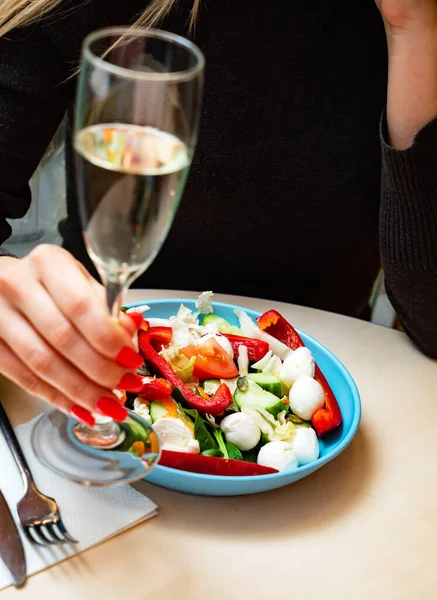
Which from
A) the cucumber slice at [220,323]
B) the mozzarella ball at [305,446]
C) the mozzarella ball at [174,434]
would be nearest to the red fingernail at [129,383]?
the mozzarella ball at [174,434]

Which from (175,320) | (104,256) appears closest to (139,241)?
(104,256)

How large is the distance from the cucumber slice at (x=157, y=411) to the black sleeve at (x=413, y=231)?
0.45 m

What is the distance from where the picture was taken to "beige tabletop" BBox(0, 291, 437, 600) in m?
0.67

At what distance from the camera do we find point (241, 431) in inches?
31.6

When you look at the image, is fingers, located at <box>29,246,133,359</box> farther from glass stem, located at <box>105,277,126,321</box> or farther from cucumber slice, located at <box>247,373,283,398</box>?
cucumber slice, located at <box>247,373,283,398</box>

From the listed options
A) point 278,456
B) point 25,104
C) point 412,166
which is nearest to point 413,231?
point 412,166

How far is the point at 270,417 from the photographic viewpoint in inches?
33.2

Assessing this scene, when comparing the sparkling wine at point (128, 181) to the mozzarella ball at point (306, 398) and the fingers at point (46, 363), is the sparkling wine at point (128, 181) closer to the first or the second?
the fingers at point (46, 363)

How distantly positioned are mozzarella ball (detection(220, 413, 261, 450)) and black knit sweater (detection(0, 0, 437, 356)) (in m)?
0.39

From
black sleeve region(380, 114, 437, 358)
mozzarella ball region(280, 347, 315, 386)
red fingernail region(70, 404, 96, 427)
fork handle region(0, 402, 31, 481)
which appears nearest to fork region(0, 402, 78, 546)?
fork handle region(0, 402, 31, 481)

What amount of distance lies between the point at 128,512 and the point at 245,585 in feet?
0.43

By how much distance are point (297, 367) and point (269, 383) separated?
4 cm

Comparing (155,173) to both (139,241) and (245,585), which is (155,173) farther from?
(245,585)

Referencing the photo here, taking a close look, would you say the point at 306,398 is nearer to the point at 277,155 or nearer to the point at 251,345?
the point at 251,345
